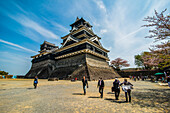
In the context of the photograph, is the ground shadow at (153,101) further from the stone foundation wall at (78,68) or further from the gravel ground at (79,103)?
the stone foundation wall at (78,68)

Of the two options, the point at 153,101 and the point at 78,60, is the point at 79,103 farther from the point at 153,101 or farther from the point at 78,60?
the point at 78,60

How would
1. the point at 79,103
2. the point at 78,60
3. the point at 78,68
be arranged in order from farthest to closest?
the point at 78,60, the point at 78,68, the point at 79,103

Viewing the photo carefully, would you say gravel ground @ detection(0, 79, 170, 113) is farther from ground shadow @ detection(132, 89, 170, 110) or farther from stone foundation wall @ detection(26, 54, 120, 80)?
stone foundation wall @ detection(26, 54, 120, 80)

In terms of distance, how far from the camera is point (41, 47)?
5019 centimetres

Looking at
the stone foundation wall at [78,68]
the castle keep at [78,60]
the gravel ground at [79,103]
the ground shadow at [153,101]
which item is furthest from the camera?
the castle keep at [78,60]

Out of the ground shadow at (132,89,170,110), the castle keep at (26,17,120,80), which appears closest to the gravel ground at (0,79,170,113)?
the ground shadow at (132,89,170,110)

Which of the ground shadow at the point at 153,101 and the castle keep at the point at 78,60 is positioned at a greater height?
the castle keep at the point at 78,60

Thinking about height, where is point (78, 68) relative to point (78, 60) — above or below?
below

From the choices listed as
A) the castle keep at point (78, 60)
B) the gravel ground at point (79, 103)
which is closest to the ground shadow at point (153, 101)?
the gravel ground at point (79, 103)

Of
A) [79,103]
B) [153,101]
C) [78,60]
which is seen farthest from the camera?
[78,60]

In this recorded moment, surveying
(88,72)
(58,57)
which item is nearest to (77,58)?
(88,72)

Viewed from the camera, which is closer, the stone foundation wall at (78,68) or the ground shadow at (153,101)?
the ground shadow at (153,101)

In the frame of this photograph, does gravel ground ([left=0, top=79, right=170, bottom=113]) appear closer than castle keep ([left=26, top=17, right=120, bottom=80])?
Yes

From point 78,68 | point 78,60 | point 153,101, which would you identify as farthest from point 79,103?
point 78,60
